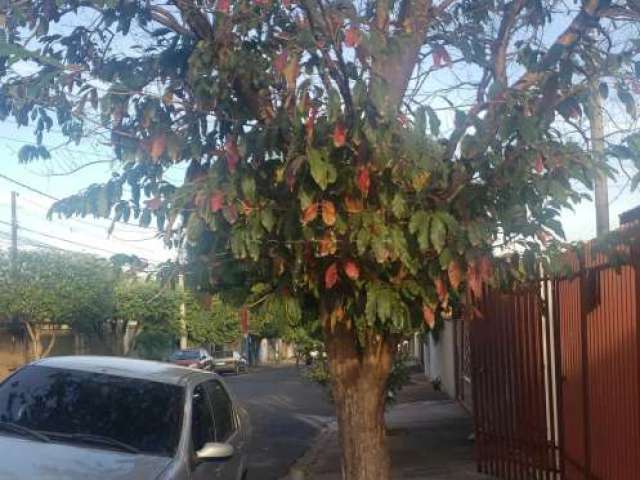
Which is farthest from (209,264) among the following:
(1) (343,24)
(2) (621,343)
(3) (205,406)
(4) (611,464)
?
(4) (611,464)

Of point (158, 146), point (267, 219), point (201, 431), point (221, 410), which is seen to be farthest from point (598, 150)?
point (221, 410)

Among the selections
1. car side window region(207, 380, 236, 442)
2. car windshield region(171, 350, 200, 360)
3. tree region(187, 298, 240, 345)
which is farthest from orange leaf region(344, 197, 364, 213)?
tree region(187, 298, 240, 345)

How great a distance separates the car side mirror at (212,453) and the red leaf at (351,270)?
73.7 inches

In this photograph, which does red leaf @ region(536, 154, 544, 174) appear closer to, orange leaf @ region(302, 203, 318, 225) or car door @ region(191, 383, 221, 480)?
orange leaf @ region(302, 203, 318, 225)

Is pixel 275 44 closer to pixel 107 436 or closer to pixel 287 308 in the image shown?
pixel 287 308

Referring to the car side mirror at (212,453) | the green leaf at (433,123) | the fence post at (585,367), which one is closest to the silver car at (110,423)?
the car side mirror at (212,453)

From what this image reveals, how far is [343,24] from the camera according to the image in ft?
17.3

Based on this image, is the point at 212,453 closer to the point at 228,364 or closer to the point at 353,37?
the point at 353,37

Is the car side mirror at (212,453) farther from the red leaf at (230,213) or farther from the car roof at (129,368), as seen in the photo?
the red leaf at (230,213)

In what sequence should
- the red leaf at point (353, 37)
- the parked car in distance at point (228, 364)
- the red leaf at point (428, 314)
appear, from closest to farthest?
the red leaf at point (353, 37) → the red leaf at point (428, 314) → the parked car in distance at point (228, 364)

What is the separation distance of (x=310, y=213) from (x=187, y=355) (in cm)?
3543

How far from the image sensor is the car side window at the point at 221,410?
719 centimetres

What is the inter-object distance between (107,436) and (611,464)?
3621mm

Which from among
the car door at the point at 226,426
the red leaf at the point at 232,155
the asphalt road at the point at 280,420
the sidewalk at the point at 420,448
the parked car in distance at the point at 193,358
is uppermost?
the red leaf at the point at 232,155
